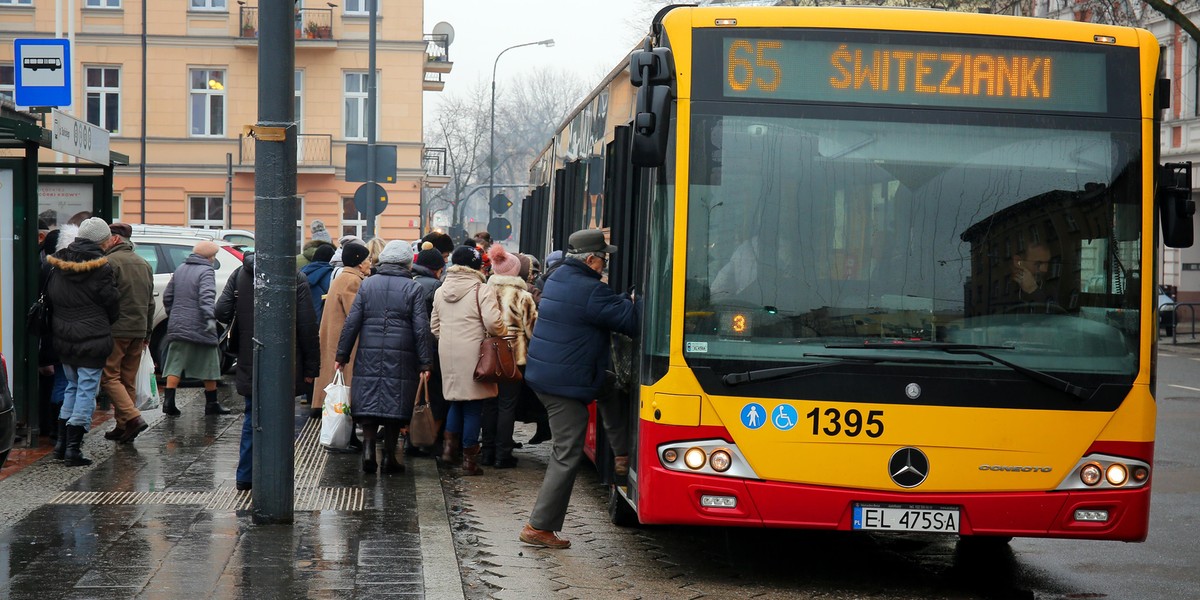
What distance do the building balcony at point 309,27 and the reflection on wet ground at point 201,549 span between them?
1381 inches

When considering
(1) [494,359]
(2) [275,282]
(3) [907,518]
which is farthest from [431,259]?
(3) [907,518]

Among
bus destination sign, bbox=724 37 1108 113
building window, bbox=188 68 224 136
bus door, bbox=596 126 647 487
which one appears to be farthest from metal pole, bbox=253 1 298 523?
building window, bbox=188 68 224 136

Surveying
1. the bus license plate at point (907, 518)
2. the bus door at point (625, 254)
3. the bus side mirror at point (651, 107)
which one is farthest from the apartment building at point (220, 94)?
the bus license plate at point (907, 518)

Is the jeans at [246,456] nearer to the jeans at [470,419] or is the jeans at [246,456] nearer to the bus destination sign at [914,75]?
the jeans at [470,419]

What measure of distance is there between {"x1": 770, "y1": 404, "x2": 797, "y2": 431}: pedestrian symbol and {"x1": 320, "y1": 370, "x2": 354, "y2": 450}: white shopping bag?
448 cm

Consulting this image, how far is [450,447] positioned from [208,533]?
349 centimetres

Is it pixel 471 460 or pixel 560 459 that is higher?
pixel 560 459

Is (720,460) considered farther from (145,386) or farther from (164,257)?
(164,257)

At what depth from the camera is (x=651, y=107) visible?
675cm

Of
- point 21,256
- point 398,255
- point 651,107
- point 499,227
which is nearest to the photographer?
point 651,107

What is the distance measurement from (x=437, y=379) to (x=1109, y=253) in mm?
5951

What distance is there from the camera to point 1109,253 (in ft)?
22.8

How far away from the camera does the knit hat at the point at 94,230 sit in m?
10.6

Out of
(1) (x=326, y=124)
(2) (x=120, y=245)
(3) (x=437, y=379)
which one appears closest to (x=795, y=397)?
(3) (x=437, y=379)
